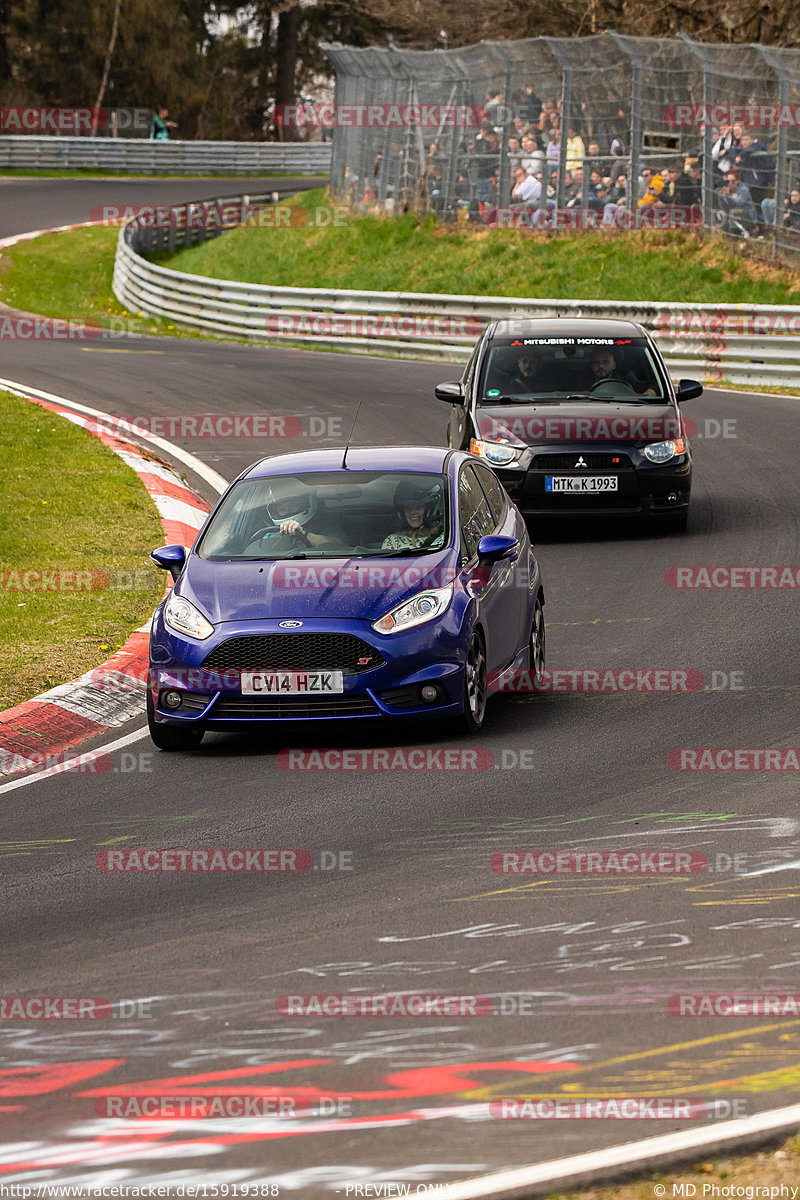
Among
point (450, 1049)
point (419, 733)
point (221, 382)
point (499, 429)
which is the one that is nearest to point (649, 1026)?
point (450, 1049)

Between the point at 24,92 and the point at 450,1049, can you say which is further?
the point at 24,92

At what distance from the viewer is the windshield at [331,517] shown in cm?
968

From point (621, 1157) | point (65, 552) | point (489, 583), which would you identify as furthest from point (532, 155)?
point (621, 1157)

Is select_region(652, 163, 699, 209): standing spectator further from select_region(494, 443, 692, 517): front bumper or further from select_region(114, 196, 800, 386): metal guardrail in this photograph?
select_region(494, 443, 692, 517): front bumper

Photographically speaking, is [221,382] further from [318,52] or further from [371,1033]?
[318,52]

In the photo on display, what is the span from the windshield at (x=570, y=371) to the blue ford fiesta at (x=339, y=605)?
5.62 metres

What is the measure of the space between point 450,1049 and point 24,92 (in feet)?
237

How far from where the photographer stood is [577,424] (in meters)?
15.2

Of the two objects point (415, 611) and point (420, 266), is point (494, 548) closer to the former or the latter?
point (415, 611)

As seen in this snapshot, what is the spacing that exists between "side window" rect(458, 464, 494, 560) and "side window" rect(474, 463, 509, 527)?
0.10 meters

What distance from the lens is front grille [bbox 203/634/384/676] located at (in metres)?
8.87

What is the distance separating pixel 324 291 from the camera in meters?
30.9

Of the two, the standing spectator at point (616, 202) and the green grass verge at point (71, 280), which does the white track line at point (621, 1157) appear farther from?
the green grass verge at point (71, 280)

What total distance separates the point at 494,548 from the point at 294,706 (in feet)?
4.91
